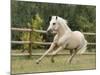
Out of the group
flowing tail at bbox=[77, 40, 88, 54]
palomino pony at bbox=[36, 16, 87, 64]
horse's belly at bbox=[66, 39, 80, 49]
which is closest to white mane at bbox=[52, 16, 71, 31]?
palomino pony at bbox=[36, 16, 87, 64]

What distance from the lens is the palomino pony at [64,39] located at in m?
2.93

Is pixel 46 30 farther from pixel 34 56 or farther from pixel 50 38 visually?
pixel 34 56

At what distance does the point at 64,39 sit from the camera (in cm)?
301

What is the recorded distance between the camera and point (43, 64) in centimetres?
287

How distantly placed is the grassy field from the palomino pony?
0.06 m

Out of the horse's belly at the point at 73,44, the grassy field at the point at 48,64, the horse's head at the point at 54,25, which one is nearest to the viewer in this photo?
the grassy field at the point at 48,64

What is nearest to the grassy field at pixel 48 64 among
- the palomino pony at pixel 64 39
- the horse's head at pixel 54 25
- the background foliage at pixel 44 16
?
the palomino pony at pixel 64 39

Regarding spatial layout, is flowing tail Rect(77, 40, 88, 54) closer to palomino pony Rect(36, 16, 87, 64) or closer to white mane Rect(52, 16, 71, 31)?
palomino pony Rect(36, 16, 87, 64)

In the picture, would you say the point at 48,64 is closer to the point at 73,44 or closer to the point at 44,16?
the point at 73,44

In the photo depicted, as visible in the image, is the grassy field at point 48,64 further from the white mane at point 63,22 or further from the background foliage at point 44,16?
the white mane at point 63,22

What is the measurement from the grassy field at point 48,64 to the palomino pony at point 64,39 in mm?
63

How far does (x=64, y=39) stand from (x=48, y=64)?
388 millimetres

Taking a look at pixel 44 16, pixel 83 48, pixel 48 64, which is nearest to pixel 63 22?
pixel 44 16

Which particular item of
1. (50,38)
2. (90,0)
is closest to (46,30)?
(50,38)
